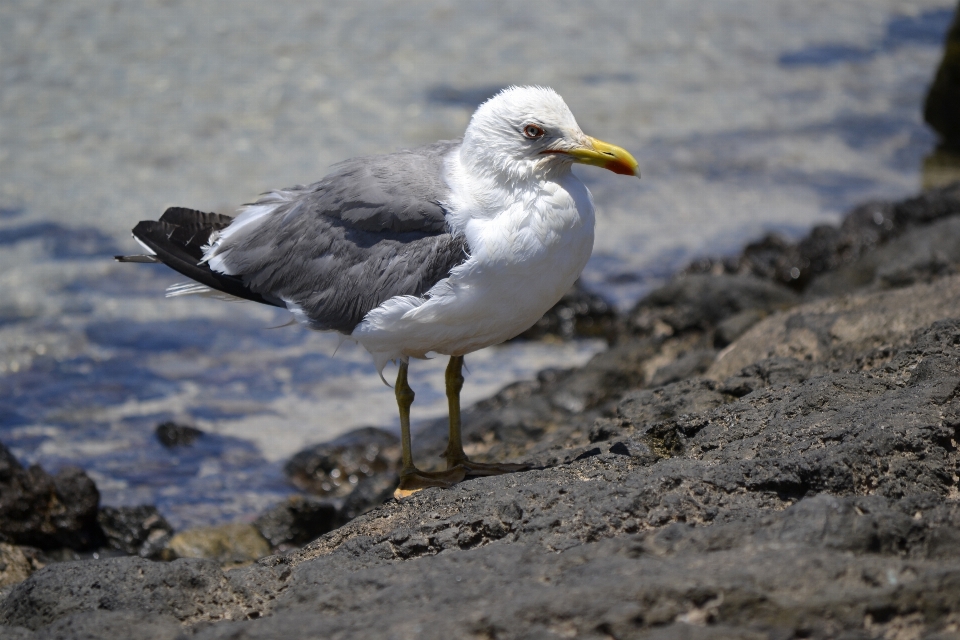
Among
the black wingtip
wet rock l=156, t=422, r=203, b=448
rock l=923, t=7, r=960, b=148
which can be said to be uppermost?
rock l=923, t=7, r=960, b=148

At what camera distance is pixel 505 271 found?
4.96m

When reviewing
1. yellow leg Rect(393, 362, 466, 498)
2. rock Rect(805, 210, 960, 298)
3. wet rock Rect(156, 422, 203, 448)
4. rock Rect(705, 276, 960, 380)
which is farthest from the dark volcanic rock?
rock Rect(805, 210, 960, 298)

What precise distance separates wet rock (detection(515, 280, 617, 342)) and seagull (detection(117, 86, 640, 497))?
14.2 ft

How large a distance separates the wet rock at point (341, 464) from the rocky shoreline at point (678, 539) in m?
2.08

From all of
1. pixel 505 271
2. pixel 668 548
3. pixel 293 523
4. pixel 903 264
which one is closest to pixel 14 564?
pixel 293 523

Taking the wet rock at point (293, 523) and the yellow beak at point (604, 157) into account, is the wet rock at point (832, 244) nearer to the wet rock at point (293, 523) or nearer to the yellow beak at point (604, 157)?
the wet rock at point (293, 523)

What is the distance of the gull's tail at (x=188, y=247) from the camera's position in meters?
6.04

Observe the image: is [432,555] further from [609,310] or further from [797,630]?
[609,310]

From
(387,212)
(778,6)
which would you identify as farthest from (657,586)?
(778,6)

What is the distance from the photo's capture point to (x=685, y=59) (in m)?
16.9

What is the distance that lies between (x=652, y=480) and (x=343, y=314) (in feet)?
7.12

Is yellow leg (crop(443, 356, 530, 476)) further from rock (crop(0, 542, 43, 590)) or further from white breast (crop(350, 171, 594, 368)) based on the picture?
rock (crop(0, 542, 43, 590))

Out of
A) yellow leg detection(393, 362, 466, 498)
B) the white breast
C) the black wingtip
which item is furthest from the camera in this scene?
the black wingtip

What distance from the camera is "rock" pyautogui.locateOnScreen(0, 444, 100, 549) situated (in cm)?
676
